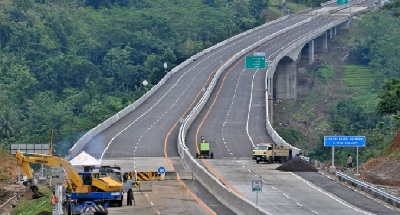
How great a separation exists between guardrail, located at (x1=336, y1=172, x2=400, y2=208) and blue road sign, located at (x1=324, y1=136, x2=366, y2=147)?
3200 mm

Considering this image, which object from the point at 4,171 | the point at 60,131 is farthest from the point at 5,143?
the point at 4,171

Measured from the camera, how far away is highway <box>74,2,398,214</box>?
68562 mm

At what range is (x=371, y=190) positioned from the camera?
73562 mm

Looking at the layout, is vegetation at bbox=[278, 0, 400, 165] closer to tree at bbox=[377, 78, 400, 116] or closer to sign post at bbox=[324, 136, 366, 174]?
tree at bbox=[377, 78, 400, 116]

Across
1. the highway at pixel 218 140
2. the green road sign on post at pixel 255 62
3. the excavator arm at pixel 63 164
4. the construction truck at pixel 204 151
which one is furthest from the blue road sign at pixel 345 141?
the green road sign on post at pixel 255 62

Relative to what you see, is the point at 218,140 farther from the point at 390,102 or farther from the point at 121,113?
the point at 121,113

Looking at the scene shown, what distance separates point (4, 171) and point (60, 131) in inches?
1892

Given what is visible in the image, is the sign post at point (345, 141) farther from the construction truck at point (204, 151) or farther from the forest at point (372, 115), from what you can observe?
the construction truck at point (204, 151)

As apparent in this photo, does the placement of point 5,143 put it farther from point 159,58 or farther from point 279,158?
point 159,58

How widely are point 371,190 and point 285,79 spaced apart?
340 ft

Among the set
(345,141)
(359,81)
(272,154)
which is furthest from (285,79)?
(345,141)

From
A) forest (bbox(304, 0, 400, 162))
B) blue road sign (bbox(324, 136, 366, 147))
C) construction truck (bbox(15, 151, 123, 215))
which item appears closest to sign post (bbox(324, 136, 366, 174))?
blue road sign (bbox(324, 136, 366, 147))

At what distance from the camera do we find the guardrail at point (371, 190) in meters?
68.8

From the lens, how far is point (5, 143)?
128m
